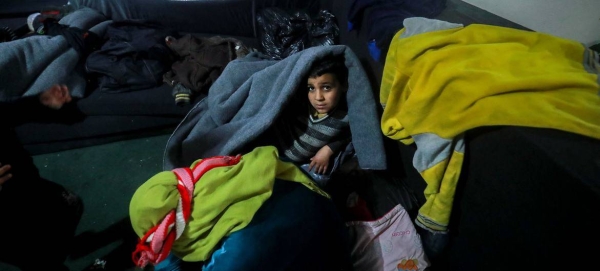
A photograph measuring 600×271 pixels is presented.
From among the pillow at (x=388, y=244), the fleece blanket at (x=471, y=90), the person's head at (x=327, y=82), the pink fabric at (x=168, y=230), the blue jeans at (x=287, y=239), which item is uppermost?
the fleece blanket at (x=471, y=90)

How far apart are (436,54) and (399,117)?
171 millimetres

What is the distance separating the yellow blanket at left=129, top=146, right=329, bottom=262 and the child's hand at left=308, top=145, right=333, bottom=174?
A: 0.47m

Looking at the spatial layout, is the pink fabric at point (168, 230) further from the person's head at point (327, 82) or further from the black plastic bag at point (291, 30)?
the black plastic bag at point (291, 30)

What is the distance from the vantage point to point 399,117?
2.70ft

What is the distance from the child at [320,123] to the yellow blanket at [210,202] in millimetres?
426

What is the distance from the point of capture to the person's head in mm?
1113

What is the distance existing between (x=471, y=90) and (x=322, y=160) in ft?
2.13

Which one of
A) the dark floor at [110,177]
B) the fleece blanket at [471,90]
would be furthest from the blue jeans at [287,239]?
the dark floor at [110,177]

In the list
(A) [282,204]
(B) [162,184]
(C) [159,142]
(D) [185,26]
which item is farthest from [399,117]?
(D) [185,26]

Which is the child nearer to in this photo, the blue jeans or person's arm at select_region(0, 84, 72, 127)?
the blue jeans

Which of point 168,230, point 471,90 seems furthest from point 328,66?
point 168,230

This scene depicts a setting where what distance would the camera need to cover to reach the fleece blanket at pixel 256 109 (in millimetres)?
1120

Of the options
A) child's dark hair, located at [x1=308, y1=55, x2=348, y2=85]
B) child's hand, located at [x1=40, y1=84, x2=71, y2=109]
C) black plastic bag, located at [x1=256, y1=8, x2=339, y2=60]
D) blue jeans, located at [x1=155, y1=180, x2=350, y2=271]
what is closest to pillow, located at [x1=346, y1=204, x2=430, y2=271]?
blue jeans, located at [x1=155, y1=180, x2=350, y2=271]

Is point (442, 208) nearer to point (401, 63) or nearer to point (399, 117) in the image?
point (399, 117)
